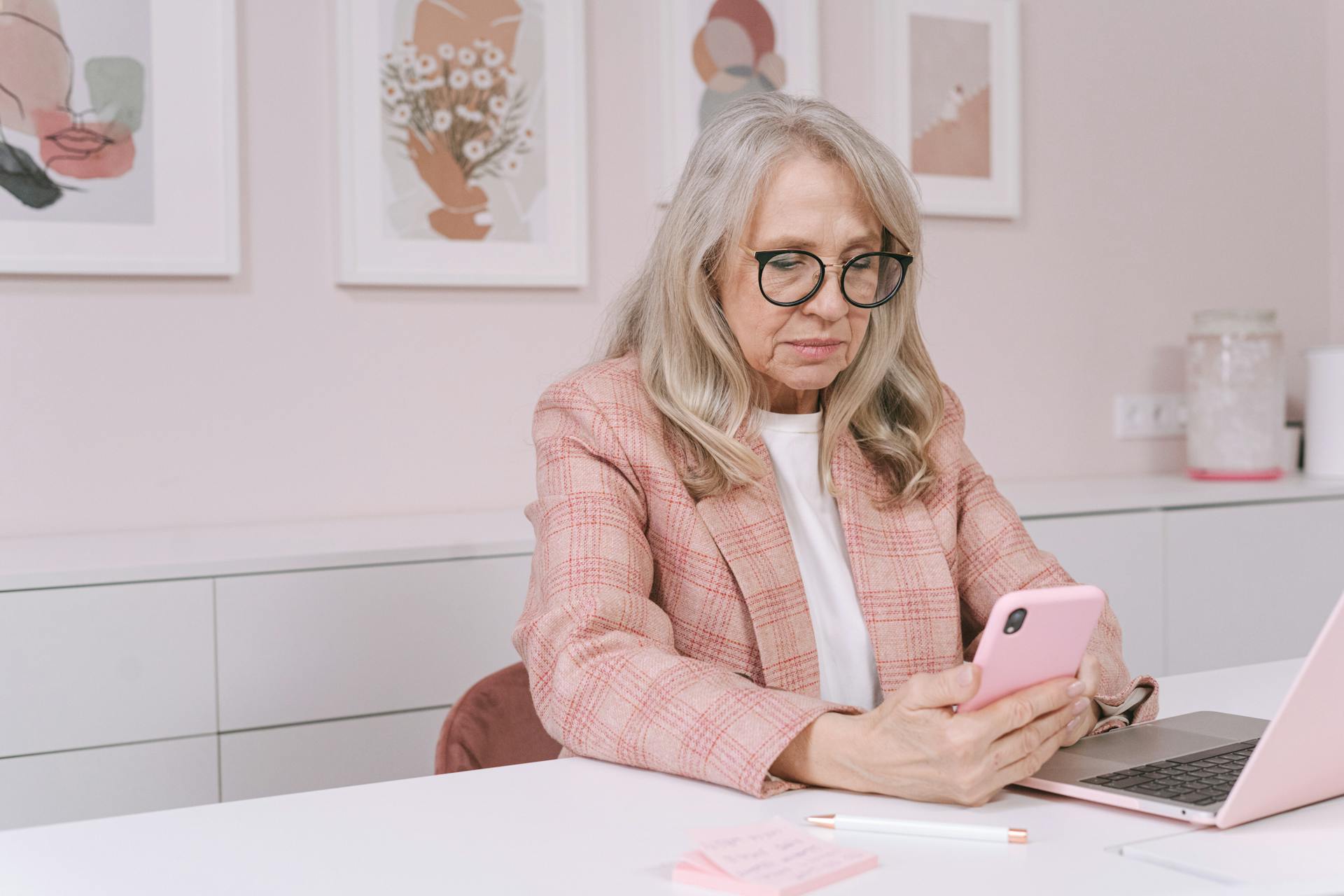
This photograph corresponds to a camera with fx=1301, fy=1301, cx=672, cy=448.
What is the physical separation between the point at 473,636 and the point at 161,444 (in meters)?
0.76

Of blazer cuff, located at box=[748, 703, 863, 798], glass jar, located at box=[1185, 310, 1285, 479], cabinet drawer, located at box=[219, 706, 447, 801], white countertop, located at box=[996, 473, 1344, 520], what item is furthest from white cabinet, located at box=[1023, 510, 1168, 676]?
blazer cuff, located at box=[748, 703, 863, 798]

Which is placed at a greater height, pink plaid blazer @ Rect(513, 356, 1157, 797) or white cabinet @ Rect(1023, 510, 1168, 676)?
pink plaid blazer @ Rect(513, 356, 1157, 797)

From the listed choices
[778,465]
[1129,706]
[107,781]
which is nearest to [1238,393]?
[778,465]

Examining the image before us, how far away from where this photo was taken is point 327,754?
7.13 feet

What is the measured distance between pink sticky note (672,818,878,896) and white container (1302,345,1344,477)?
2.74m

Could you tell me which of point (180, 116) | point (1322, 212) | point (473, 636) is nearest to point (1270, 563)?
point (1322, 212)

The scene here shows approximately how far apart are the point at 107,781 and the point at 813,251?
1391 mm

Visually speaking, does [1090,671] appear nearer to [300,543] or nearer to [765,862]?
[765,862]

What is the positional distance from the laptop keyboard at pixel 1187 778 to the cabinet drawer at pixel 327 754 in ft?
4.49

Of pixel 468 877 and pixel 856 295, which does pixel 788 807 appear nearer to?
pixel 468 877

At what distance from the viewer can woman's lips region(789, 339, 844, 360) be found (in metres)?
1.53

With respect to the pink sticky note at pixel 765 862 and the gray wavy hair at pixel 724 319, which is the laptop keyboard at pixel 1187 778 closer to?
the pink sticky note at pixel 765 862

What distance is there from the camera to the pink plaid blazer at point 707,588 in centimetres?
115

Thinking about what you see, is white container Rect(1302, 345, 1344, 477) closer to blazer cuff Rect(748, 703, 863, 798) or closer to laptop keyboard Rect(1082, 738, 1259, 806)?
laptop keyboard Rect(1082, 738, 1259, 806)
